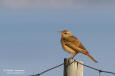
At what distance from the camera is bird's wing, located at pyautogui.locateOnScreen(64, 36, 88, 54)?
11289 millimetres

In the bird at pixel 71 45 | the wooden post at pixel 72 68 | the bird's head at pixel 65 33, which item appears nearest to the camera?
the wooden post at pixel 72 68

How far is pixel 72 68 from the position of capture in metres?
7.17

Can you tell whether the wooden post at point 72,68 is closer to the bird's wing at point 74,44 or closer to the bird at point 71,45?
the bird at point 71,45

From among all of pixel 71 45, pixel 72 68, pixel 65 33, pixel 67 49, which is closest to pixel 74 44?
pixel 71 45

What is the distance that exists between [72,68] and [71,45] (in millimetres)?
4602

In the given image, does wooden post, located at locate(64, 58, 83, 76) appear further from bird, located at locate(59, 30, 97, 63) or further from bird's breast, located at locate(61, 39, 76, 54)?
bird's breast, located at locate(61, 39, 76, 54)

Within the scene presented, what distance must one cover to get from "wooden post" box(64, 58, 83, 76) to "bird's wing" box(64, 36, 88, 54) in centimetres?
394

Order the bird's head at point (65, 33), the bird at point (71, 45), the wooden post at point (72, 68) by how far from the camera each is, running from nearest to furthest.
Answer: the wooden post at point (72, 68), the bird at point (71, 45), the bird's head at point (65, 33)

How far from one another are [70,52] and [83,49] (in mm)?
541

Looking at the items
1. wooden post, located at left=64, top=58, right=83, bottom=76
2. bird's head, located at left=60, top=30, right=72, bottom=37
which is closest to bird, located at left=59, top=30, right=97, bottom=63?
bird's head, located at left=60, top=30, right=72, bottom=37

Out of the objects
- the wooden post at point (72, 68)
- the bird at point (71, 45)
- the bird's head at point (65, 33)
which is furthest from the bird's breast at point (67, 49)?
the wooden post at point (72, 68)

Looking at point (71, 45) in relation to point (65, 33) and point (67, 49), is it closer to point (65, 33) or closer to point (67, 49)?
point (67, 49)

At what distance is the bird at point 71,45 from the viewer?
37.0 feet

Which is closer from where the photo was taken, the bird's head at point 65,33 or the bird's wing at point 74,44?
the bird's wing at point 74,44
